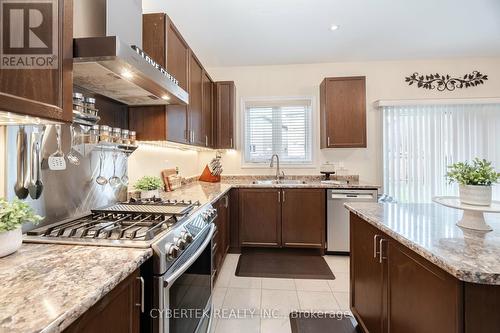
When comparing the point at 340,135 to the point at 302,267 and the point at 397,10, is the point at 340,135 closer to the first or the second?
the point at 397,10

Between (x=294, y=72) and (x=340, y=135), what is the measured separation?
1235 mm

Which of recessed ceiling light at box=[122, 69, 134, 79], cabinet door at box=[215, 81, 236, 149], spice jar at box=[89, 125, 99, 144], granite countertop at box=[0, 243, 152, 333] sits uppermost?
cabinet door at box=[215, 81, 236, 149]

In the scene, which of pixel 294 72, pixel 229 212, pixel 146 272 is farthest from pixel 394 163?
pixel 146 272

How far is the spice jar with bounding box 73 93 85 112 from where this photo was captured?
125cm

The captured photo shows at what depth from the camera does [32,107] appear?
2.50ft

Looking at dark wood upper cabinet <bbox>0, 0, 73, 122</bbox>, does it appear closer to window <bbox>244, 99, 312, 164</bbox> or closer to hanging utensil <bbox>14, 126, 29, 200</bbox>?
hanging utensil <bbox>14, 126, 29, 200</bbox>

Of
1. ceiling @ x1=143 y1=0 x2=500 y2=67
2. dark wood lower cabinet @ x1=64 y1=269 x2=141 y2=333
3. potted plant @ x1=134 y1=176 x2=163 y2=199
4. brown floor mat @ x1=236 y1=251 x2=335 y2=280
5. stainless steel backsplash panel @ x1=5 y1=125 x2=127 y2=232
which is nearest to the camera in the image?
dark wood lower cabinet @ x1=64 y1=269 x2=141 y2=333

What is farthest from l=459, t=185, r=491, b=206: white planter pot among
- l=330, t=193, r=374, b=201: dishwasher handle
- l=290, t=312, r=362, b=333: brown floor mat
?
l=330, t=193, r=374, b=201: dishwasher handle

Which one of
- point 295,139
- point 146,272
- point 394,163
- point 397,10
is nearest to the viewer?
point 146,272

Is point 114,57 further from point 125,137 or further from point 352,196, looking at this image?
point 352,196

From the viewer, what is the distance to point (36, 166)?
1203mm

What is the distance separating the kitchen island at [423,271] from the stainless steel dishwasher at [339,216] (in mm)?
1336

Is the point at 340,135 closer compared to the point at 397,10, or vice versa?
the point at 397,10

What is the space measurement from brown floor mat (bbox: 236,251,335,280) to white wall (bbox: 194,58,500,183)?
1.30m
